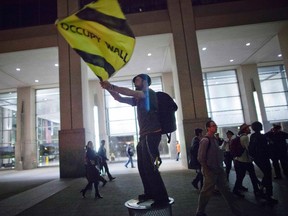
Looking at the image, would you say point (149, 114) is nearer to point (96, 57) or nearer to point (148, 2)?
point (96, 57)

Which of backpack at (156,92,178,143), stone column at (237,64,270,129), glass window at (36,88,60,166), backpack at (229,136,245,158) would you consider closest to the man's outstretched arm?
backpack at (156,92,178,143)

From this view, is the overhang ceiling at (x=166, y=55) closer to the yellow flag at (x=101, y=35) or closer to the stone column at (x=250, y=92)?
the stone column at (x=250, y=92)

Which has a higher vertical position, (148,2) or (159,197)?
(148,2)

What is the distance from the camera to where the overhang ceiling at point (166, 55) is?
570 inches

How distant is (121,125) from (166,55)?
8555mm

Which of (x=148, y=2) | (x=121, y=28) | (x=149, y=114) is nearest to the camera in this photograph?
(x=121, y=28)

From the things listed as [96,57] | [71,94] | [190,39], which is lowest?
[96,57]

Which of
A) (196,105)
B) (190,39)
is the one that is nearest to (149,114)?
(196,105)

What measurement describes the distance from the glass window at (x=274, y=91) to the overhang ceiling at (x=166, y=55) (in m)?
1.44

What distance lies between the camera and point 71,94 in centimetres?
1293

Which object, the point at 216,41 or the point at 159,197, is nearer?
the point at 159,197

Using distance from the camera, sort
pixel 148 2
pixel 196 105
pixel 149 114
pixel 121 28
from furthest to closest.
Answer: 1. pixel 148 2
2. pixel 196 105
3. pixel 149 114
4. pixel 121 28

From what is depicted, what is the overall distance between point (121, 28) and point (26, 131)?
22027mm

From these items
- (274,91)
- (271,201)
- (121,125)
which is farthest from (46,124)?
(271,201)
